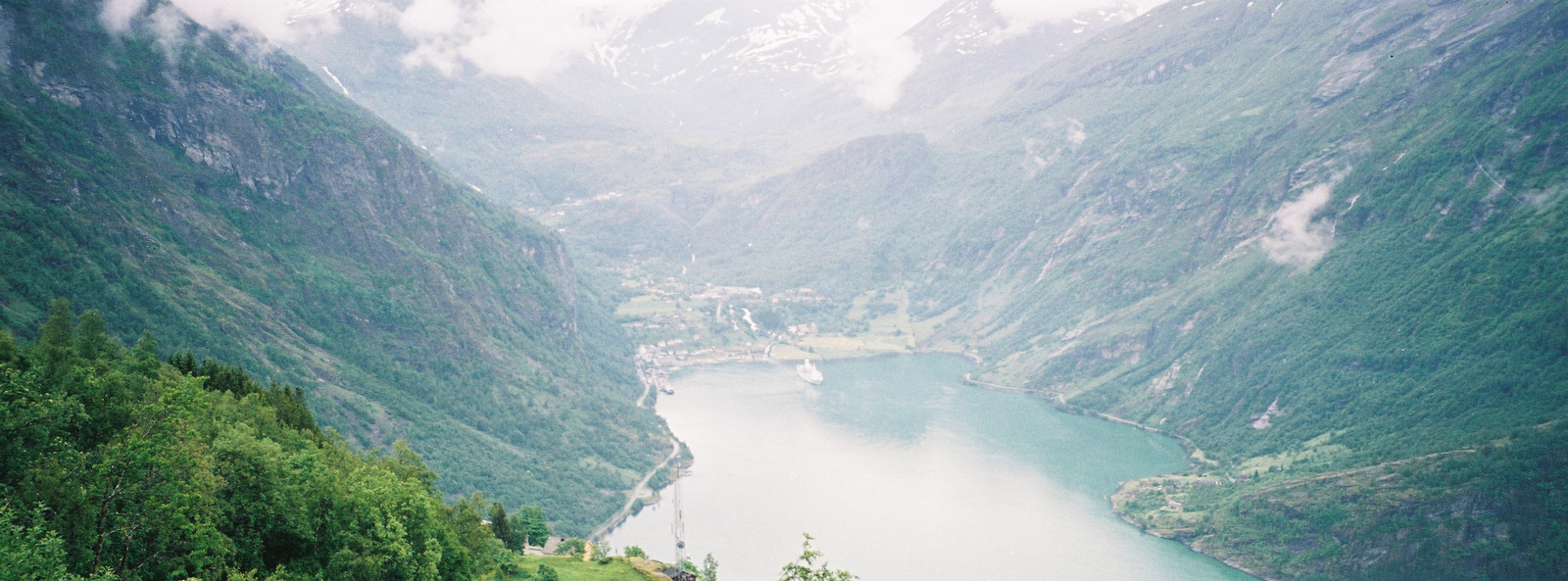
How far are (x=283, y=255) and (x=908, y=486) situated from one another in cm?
8025

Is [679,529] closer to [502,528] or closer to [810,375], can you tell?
[502,528]

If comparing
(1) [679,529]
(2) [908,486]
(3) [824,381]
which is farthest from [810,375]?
(1) [679,529]

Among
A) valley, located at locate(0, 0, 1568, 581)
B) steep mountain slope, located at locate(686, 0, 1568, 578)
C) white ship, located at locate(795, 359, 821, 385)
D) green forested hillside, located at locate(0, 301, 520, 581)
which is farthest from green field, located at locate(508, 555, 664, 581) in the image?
white ship, located at locate(795, 359, 821, 385)

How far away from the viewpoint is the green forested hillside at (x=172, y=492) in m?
28.5

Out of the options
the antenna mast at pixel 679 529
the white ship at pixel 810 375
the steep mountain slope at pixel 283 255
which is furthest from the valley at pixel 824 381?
the white ship at pixel 810 375

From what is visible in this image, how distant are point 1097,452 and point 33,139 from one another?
132m

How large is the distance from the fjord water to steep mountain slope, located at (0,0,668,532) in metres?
13.4

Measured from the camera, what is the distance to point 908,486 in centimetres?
12888

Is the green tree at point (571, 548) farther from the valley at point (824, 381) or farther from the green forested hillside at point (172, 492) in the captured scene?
the green forested hillside at point (172, 492)

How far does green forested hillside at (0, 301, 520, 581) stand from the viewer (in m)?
28.5

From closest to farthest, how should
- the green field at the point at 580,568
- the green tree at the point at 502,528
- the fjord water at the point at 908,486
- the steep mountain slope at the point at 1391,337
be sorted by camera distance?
the green field at the point at 580,568, the green tree at the point at 502,528, the fjord water at the point at 908,486, the steep mountain slope at the point at 1391,337

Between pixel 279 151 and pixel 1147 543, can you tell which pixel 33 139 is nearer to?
pixel 279 151

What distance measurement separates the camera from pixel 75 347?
4694 cm

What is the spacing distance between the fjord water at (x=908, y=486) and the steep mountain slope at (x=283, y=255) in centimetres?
1341
